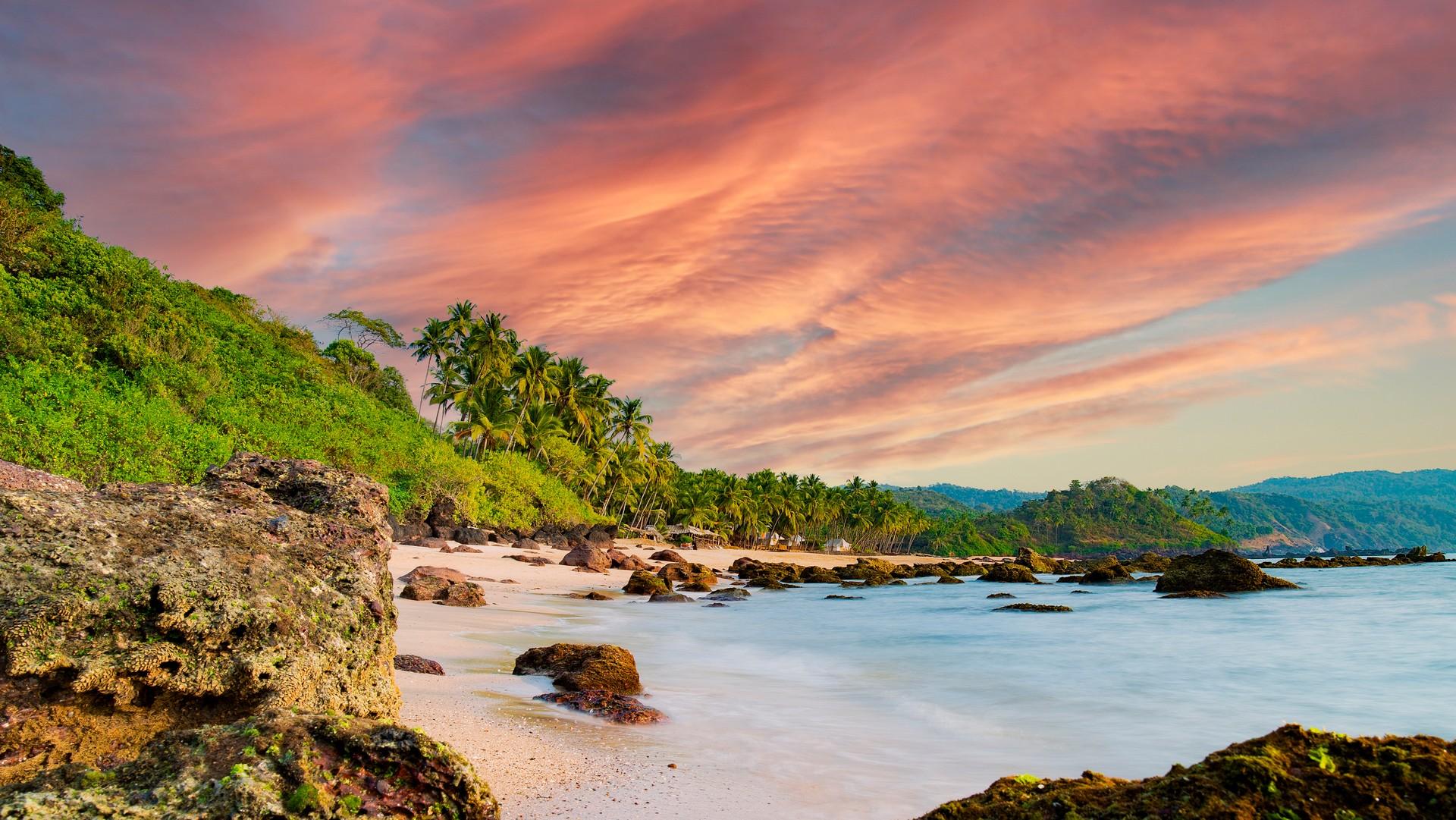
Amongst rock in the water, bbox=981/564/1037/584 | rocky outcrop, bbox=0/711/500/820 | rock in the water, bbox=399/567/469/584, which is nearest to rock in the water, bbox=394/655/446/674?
rocky outcrop, bbox=0/711/500/820

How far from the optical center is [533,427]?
197ft

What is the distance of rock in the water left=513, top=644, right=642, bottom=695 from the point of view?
8.40 m

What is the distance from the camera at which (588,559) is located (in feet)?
113

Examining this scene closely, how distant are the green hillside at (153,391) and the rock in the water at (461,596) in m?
10.5

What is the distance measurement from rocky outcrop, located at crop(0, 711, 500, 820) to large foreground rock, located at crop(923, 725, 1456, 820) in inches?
106

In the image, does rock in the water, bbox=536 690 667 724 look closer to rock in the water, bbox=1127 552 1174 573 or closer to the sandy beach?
the sandy beach

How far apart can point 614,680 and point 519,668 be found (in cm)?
137

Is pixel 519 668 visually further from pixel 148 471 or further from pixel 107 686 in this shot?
Answer: pixel 148 471

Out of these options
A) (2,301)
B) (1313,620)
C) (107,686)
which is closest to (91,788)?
(107,686)

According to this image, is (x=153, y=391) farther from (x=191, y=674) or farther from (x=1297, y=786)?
Answer: (x=1297, y=786)

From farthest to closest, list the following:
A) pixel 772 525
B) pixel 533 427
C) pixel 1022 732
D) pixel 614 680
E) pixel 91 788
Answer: pixel 772 525
pixel 533 427
pixel 1022 732
pixel 614 680
pixel 91 788

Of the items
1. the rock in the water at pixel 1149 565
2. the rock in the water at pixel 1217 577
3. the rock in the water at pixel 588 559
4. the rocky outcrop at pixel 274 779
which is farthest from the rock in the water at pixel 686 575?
the rock in the water at pixel 1149 565

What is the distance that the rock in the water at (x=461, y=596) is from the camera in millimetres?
16328

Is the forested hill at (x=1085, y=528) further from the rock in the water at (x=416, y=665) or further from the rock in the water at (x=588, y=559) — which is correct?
the rock in the water at (x=416, y=665)
